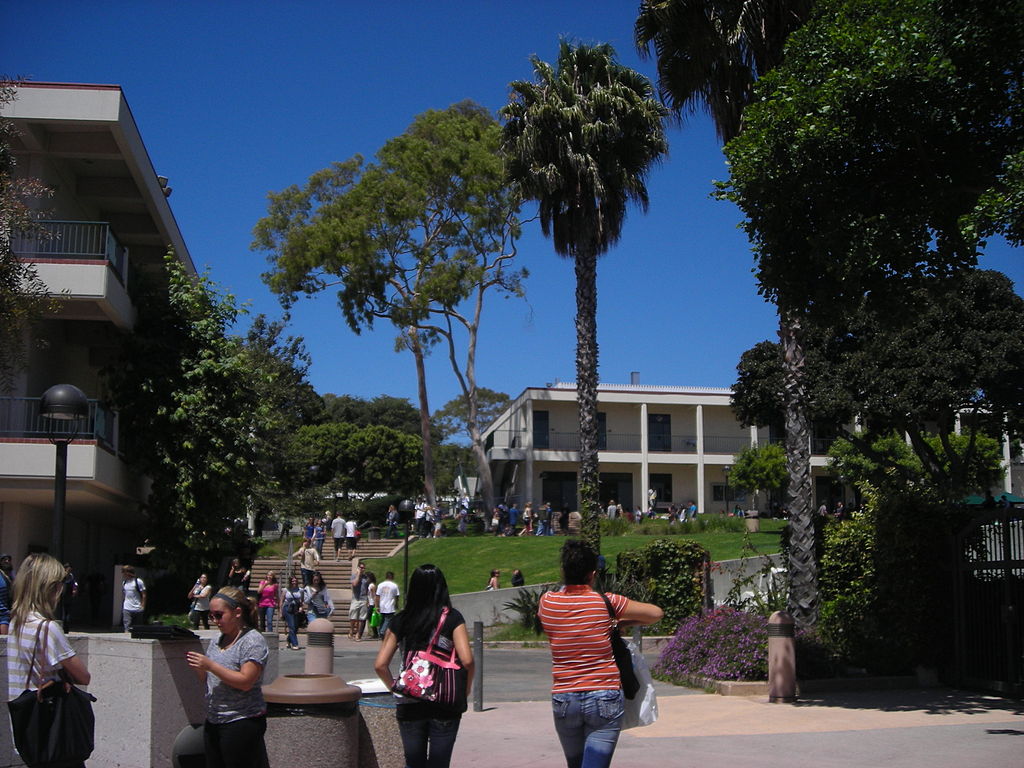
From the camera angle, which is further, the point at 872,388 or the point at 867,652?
the point at 872,388

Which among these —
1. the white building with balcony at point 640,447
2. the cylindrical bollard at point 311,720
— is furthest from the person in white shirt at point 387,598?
the white building with balcony at point 640,447

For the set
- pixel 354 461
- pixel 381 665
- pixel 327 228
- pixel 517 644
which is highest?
pixel 327 228

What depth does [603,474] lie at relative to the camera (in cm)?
5500

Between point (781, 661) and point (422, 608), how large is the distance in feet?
25.0

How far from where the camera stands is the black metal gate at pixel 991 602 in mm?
12031

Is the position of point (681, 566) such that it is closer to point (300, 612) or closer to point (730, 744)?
point (300, 612)

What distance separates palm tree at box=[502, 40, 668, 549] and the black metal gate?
1232 centimetres

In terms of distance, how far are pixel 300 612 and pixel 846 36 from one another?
18.7 m

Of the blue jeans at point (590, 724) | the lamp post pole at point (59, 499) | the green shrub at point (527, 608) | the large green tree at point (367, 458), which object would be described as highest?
the large green tree at point (367, 458)

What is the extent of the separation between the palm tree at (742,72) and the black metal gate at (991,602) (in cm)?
254

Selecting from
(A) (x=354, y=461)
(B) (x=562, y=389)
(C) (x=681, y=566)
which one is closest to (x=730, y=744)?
(C) (x=681, y=566)

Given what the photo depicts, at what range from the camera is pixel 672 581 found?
23.5m

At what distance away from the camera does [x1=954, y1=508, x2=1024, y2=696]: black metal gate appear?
Result: 12.0 m

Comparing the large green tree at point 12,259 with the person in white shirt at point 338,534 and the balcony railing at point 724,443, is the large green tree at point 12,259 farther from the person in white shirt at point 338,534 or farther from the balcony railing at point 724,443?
the balcony railing at point 724,443
